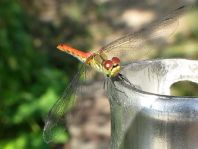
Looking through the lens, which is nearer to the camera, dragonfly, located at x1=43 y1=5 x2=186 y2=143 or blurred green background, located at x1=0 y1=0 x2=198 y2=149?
dragonfly, located at x1=43 y1=5 x2=186 y2=143

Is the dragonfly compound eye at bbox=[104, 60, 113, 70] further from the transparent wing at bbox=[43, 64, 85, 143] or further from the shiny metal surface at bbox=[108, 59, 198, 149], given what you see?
the shiny metal surface at bbox=[108, 59, 198, 149]

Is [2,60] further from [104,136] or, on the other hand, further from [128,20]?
[128,20]

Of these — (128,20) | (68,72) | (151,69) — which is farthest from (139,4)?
(151,69)

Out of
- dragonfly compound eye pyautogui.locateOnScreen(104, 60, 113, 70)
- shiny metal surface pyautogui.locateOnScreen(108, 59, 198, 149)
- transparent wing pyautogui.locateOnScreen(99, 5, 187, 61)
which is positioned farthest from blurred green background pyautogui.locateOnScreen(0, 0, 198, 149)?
shiny metal surface pyautogui.locateOnScreen(108, 59, 198, 149)

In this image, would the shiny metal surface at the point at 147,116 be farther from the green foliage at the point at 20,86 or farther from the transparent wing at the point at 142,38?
the green foliage at the point at 20,86

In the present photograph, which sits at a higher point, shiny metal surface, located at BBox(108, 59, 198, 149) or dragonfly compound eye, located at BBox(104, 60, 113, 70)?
dragonfly compound eye, located at BBox(104, 60, 113, 70)

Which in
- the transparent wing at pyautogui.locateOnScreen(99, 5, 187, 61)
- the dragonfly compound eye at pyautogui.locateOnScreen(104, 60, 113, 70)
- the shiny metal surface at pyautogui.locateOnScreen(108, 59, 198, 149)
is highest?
the transparent wing at pyautogui.locateOnScreen(99, 5, 187, 61)
